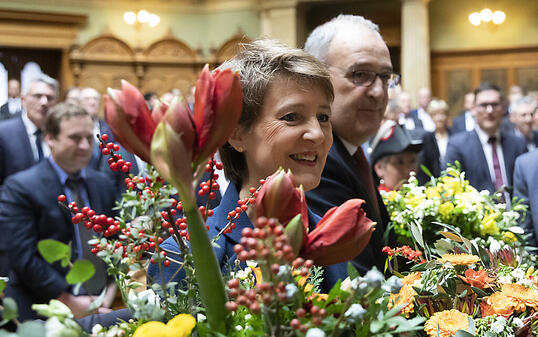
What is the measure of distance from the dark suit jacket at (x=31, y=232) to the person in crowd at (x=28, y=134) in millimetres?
1624

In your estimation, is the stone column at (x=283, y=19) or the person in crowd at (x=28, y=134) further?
the stone column at (x=283, y=19)

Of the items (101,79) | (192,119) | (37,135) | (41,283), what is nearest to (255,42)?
(192,119)

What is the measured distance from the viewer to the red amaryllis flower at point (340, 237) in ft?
2.22

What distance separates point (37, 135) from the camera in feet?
16.8

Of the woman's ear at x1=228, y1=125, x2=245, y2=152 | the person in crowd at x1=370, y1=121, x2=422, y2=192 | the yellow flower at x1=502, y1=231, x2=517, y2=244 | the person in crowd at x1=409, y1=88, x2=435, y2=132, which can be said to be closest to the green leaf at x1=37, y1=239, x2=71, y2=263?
the woman's ear at x1=228, y1=125, x2=245, y2=152

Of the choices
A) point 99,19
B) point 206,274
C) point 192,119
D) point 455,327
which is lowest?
point 455,327

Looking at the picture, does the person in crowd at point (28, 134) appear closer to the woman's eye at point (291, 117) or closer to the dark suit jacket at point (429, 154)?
the dark suit jacket at point (429, 154)

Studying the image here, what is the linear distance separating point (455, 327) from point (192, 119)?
451mm

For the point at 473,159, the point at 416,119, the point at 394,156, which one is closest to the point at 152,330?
the point at 394,156

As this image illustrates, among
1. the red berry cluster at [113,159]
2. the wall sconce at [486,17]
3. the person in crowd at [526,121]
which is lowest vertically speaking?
the red berry cluster at [113,159]

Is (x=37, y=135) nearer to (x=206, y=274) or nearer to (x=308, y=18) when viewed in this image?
(x=206, y=274)

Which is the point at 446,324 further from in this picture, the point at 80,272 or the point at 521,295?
the point at 80,272

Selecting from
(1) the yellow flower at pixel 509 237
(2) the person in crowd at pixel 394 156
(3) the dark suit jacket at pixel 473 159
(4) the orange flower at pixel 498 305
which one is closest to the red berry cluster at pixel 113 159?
(4) the orange flower at pixel 498 305

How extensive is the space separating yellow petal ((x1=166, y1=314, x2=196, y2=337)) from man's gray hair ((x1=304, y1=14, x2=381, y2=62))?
5.29 ft
